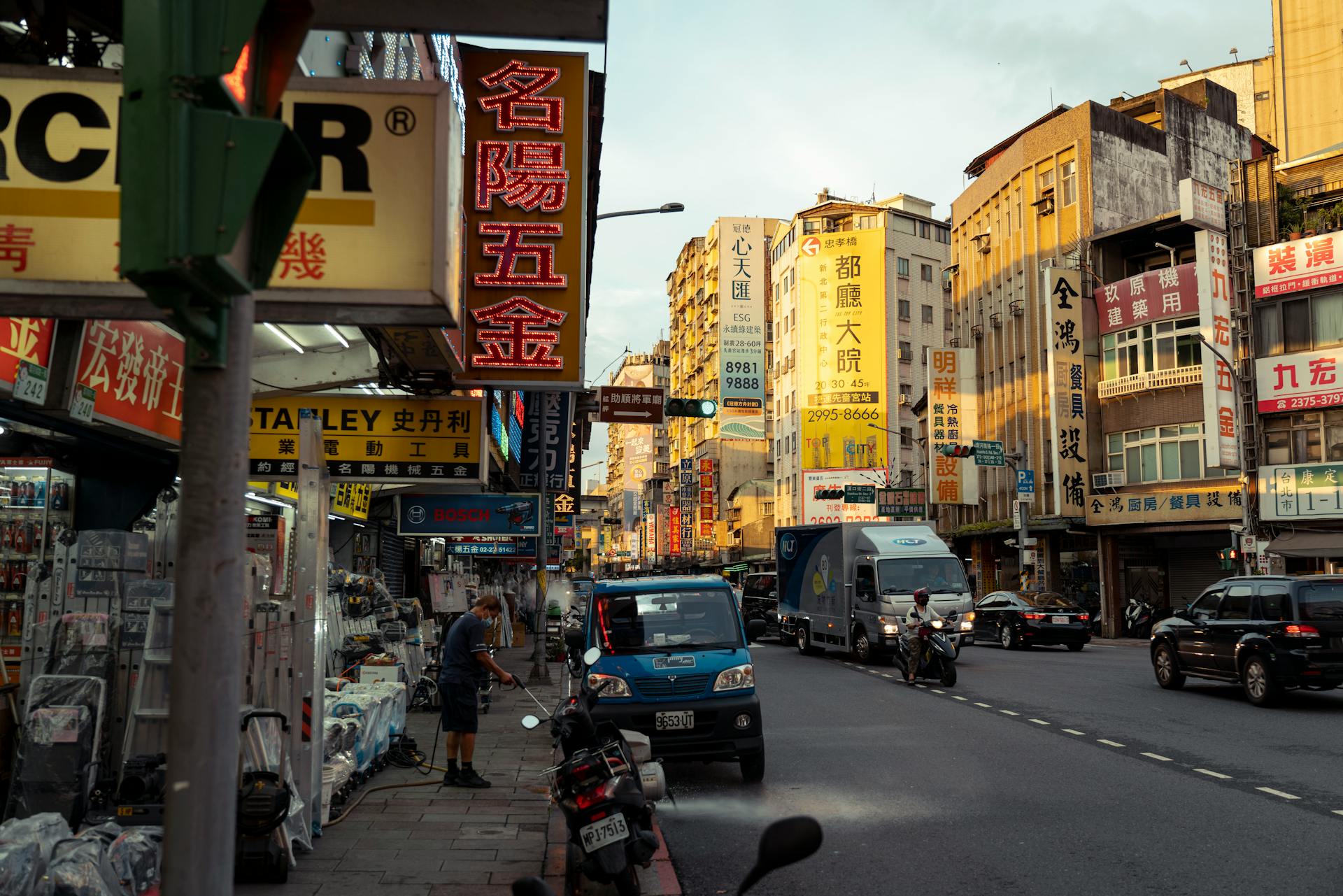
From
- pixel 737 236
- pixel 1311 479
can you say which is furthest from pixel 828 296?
pixel 1311 479

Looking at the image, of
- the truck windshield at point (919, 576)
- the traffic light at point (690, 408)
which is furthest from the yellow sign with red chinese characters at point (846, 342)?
the traffic light at point (690, 408)

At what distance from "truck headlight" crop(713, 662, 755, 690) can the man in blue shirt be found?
2022 mm

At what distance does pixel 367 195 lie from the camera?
4277mm

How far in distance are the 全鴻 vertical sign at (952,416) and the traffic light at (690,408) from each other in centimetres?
3167

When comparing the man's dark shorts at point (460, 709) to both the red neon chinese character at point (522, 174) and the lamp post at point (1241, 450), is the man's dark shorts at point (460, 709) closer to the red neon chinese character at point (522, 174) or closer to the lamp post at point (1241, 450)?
the red neon chinese character at point (522, 174)

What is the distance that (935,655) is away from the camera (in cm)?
2008

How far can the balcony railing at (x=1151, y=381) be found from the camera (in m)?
39.4

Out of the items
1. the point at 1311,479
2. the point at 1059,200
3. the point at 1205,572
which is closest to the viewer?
the point at 1311,479

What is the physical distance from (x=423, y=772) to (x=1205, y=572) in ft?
120

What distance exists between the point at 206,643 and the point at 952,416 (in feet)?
172

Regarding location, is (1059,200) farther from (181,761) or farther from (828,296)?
(181,761)

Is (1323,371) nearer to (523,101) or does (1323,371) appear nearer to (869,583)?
(869,583)

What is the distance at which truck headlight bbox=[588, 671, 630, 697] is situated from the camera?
11.1 meters

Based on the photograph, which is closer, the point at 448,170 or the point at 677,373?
the point at 448,170
